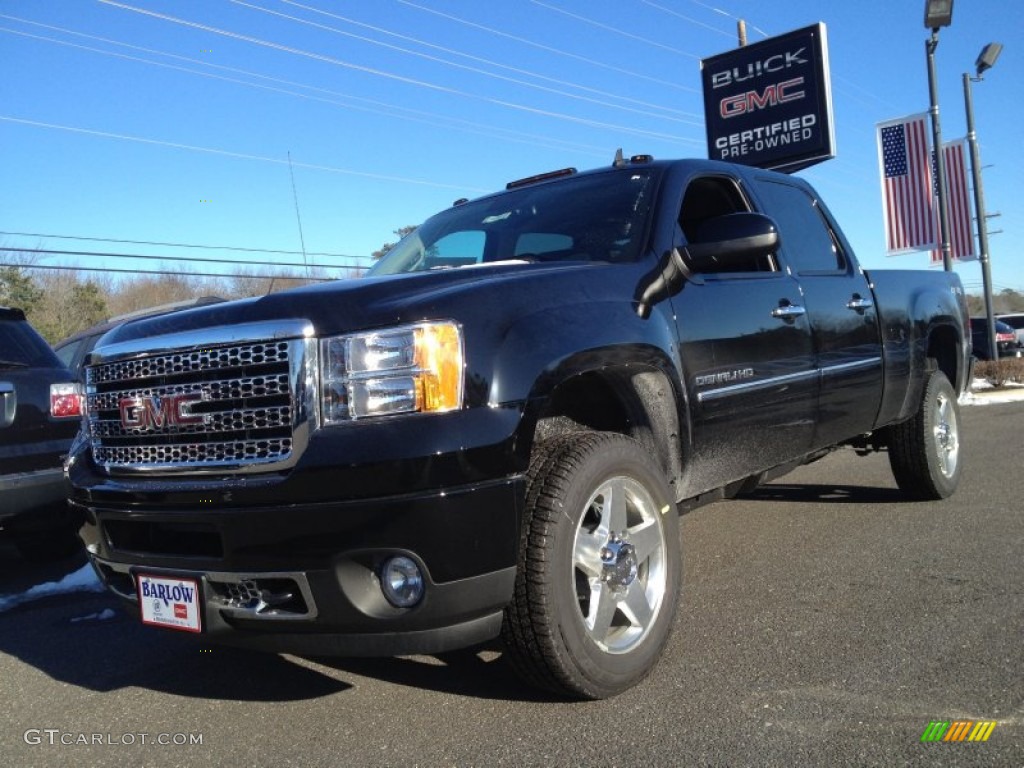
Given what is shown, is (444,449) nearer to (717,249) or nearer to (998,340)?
(717,249)

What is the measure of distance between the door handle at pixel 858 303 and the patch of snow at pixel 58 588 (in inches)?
178

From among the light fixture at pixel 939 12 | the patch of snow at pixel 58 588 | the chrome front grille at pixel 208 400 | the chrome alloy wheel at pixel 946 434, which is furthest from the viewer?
the light fixture at pixel 939 12

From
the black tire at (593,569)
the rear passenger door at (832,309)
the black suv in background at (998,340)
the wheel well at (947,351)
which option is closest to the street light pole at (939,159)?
the black suv in background at (998,340)

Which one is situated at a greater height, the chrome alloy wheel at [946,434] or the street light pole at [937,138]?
the street light pole at [937,138]

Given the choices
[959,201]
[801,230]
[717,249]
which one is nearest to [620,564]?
[717,249]

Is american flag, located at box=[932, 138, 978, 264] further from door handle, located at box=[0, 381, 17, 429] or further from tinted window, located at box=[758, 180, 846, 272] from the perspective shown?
door handle, located at box=[0, 381, 17, 429]

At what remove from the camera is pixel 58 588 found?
17.0ft

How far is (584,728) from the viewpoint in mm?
2857

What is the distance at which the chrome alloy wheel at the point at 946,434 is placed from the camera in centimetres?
609

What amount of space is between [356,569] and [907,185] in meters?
17.8

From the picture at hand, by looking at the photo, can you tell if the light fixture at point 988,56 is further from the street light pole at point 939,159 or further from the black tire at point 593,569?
the black tire at point 593,569

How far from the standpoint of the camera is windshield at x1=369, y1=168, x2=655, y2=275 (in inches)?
155

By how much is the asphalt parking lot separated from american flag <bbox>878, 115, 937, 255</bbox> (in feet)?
47.2

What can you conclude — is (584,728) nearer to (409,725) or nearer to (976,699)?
(409,725)
